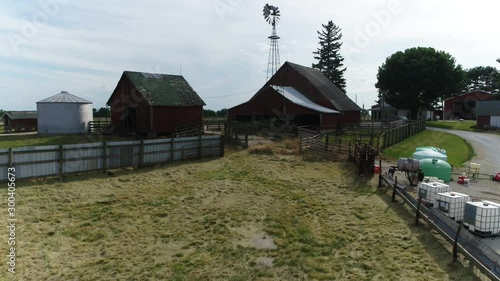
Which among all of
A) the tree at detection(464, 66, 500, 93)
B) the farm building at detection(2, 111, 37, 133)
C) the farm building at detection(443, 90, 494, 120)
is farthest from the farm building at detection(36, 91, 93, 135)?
the tree at detection(464, 66, 500, 93)

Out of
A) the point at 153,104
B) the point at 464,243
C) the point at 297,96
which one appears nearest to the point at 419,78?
the point at 297,96

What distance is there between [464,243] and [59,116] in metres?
34.0

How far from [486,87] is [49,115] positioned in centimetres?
11715

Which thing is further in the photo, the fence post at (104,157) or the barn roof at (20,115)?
the barn roof at (20,115)

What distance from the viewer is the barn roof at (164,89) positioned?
28422 mm

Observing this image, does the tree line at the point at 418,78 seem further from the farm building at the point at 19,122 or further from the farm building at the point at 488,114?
the farm building at the point at 19,122

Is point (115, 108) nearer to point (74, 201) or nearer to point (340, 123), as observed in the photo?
point (74, 201)

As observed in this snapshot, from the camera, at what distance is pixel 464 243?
8.32 m

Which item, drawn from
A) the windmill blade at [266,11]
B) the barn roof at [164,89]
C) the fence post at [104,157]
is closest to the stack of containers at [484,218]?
the fence post at [104,157]

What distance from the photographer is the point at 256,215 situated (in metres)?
11.8

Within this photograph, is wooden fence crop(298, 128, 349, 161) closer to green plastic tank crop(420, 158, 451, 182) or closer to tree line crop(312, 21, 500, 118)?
green plastic tank crop(420, 158, 451, 182)

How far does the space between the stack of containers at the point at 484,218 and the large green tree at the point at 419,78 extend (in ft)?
163

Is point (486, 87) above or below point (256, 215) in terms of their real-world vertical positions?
above

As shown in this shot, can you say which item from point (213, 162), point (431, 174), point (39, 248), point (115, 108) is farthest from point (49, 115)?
point (431, 174)
